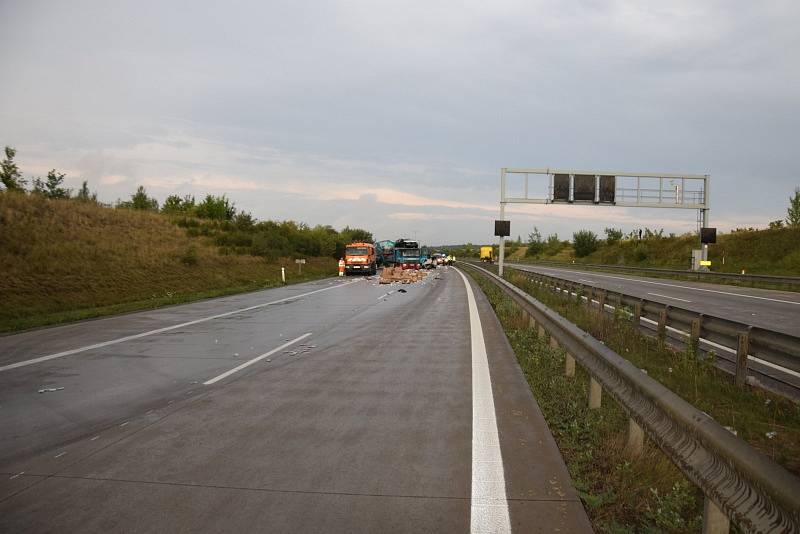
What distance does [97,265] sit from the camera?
28.6 meters

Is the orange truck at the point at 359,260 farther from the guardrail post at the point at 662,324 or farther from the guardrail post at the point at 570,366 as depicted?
the guardrail post at the point at 570,366

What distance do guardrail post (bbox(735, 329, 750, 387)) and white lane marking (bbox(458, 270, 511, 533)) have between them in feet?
10.5

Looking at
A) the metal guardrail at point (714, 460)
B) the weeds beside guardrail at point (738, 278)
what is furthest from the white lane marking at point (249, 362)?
the weeds beside guardrail at point (738, 278)

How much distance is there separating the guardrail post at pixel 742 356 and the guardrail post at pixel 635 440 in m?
3.21

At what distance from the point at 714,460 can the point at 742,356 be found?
474 centimetres

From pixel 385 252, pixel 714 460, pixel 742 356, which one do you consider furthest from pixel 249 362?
pixel 385 252

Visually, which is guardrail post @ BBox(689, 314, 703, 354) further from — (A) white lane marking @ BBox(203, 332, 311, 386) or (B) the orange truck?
(B) the orange truck

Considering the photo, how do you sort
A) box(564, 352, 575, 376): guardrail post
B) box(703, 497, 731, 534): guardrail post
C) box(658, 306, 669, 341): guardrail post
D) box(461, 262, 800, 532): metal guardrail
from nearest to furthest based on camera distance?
box(461, 262, 800, 532): metal guardrail
box(703, 497, 731, 534): guardrail post
box(564, 352, 575, 376): guardrail post
box(658, 306, 669, 341): guardrail post

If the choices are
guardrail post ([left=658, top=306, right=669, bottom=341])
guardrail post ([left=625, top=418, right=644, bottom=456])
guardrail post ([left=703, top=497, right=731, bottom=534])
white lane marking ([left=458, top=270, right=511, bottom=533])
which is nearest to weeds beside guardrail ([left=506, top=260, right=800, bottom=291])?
guardrail post ([left=658, top=306, right=669, bottom=341])

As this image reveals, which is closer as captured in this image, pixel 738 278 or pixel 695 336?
pixel 695 336

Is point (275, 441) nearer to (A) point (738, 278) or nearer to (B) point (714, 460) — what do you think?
(B) point (714, 460)

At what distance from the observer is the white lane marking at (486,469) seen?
3.79 metres

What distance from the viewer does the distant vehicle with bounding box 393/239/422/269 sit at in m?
59.2

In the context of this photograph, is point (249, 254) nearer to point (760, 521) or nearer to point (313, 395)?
point (313, 395)
